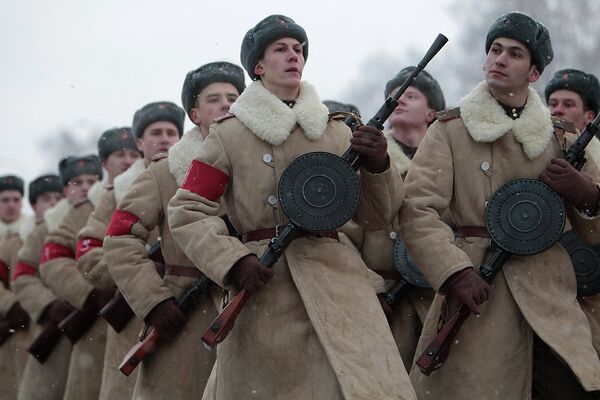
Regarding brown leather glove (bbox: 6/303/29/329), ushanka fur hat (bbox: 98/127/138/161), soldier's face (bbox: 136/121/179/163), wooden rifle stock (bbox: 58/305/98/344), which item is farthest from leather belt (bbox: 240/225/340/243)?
brown leather glove (bbox: 6/303/29/329)

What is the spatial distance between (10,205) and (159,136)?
5423 millimetres

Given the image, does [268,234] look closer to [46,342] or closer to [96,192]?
[96,192]

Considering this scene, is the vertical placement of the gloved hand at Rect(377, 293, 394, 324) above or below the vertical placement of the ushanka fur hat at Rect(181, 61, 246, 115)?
below

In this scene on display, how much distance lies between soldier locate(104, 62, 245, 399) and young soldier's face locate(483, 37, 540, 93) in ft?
5.74

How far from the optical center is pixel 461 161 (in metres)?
7.09

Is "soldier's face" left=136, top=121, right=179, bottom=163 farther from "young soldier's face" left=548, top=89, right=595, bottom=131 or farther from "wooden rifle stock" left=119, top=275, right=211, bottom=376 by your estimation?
"young soldier's face" left=548, top=89, right=595, bottom=131

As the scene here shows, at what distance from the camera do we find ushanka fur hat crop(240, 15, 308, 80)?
6.94 metres

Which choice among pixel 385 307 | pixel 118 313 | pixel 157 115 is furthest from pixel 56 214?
pixel 385 307

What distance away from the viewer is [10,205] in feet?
47.5

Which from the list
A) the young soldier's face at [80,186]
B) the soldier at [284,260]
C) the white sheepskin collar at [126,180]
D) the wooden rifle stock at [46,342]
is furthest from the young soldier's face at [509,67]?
the young soldier's face at [80,186]

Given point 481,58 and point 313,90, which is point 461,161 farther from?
point 481,58

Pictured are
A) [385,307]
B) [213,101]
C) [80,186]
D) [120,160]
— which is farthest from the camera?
[80,186]

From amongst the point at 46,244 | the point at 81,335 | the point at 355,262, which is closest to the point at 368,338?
the point at 355,262

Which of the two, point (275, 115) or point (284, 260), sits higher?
point (275, 115)
